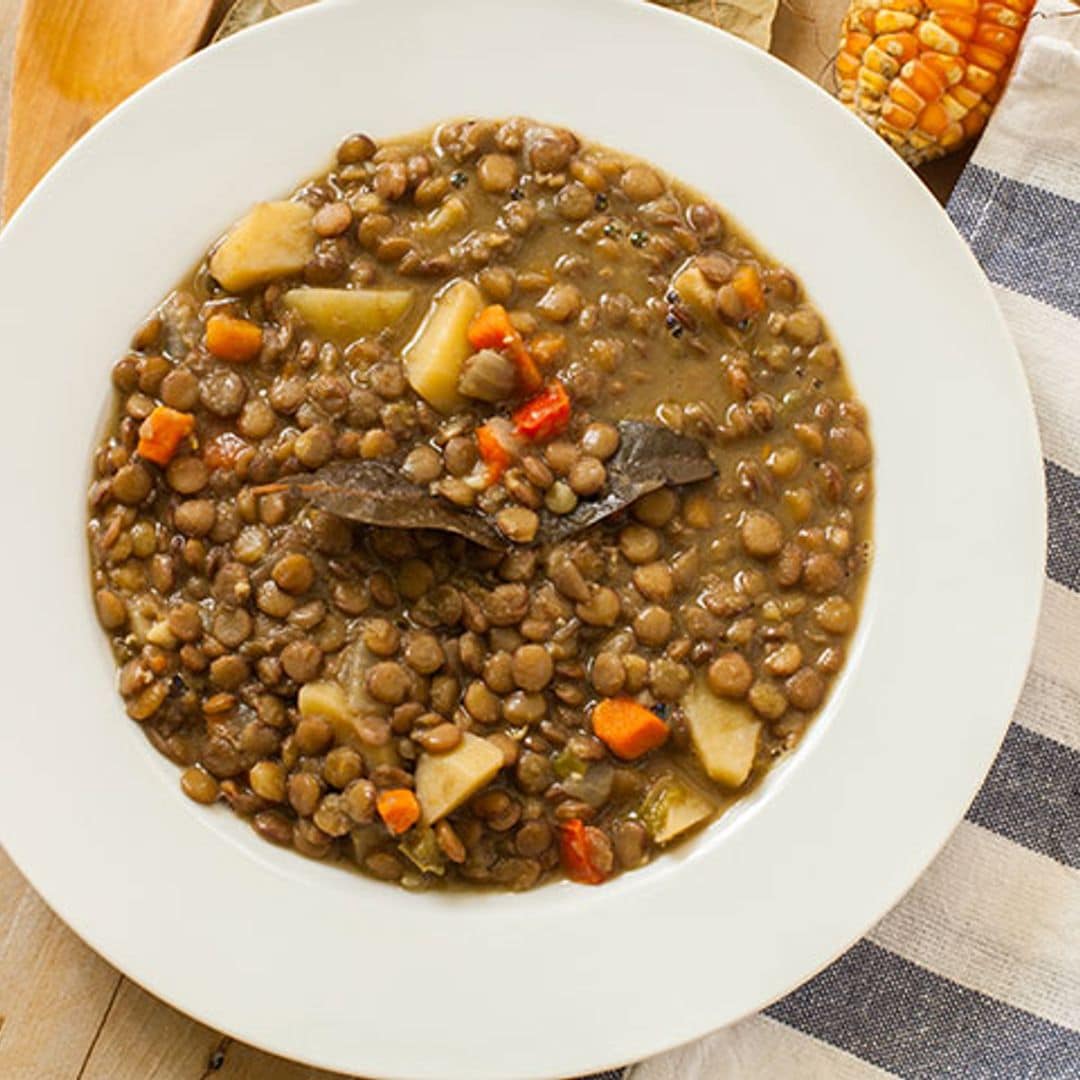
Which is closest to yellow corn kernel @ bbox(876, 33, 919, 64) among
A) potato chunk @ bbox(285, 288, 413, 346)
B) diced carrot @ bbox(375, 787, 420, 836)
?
potato chunk @ bbox(285, 288, 413, 346)

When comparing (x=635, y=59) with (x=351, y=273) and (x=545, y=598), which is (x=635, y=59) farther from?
(x=545, y=598)

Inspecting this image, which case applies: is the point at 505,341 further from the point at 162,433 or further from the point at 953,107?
the point at 953,107

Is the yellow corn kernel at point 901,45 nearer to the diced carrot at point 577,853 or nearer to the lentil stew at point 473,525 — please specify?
the lentil stew at point 473,525

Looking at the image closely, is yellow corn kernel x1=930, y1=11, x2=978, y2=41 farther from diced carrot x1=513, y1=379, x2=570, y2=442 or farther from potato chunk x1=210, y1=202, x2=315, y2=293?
potato chunk x1=210, y1=202, x2=315, y2=293

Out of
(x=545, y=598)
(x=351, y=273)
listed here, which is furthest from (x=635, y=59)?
(x=545, y=598)

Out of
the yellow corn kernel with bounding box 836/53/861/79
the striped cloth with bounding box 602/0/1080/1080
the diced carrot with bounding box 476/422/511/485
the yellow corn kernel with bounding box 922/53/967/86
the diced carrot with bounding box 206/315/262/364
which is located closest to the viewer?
the diced carrot with bounding box 476/422/511/485

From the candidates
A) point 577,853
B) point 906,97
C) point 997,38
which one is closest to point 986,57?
point 997,38
